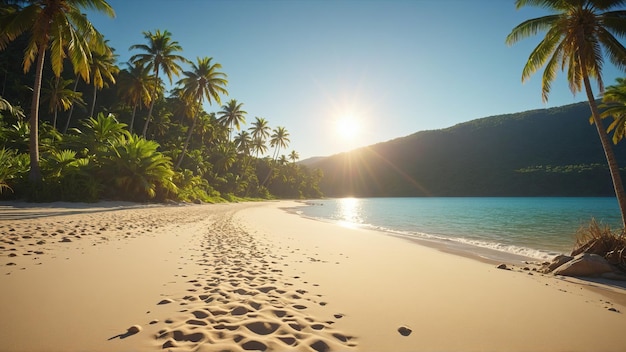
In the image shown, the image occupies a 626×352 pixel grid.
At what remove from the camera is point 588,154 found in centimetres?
9619

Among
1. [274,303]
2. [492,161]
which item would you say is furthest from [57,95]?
[492,161]

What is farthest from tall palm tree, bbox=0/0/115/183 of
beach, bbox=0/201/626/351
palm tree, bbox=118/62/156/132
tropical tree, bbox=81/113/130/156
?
palm tree, bbox=118/62/156/132

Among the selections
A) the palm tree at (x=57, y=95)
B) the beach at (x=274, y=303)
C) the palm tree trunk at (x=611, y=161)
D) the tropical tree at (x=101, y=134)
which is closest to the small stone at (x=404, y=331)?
the beach at (x=274, y=303)

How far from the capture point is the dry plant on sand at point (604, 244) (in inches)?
238

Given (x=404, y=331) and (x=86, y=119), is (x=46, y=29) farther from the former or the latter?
(x=404, y=331)

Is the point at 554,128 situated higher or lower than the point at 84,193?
higher

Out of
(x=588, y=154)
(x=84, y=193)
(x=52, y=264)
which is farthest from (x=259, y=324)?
(x=588, y=154)

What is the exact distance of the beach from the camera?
2.14 metres

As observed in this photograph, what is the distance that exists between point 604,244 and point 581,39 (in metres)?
7.54

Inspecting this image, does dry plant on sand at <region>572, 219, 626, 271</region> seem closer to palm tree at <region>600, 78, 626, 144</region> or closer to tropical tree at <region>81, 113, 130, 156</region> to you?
palm tree at <region>600, 78, 626, 144</region>

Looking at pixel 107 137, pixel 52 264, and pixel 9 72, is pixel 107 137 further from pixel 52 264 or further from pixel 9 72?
pixel 9 72

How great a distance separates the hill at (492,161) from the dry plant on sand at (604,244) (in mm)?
108553

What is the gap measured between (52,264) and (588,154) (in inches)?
5579

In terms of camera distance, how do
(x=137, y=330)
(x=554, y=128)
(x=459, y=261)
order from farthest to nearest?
1. (x=554, y=128)
2. (x=459, y=261)
3. (x=137, y=330)
